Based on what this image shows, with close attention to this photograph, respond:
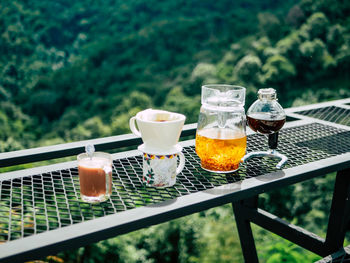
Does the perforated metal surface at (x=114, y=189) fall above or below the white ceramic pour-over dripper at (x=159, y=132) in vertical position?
below

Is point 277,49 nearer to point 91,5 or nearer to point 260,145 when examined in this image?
point 91,5

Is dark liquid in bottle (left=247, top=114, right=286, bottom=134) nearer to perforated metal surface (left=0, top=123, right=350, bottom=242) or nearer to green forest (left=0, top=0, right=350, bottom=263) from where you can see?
perforated metal surface (left=0, top=123, right=350, bottom=242)

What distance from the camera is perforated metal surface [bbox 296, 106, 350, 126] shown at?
152 cm

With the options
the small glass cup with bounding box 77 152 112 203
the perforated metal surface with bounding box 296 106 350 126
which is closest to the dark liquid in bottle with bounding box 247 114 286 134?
the small glass cup with bounding box 77 152 112 203

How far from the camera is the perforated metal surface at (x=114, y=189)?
767mm

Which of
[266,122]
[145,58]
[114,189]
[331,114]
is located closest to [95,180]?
[114,189]

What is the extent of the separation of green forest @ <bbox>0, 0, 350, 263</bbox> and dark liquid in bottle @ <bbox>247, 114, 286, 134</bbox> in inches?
391

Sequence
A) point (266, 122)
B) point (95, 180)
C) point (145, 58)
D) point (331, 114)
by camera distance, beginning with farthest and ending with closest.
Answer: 1. point (145, 58)
2. point (331, 114)
3. point (266, 122)
4. point (95, 180)

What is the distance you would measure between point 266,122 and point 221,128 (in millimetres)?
141

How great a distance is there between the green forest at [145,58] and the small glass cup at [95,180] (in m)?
10.2

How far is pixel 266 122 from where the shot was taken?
3.35 ft

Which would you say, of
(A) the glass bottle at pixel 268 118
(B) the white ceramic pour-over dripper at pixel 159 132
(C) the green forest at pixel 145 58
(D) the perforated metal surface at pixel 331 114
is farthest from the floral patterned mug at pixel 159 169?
(C) the green forest at pixel 145 58

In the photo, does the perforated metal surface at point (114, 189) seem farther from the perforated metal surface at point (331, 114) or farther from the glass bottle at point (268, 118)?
the perforated metal surface at point (331, 114)

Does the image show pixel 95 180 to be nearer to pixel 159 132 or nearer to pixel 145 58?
pixel 159 132
